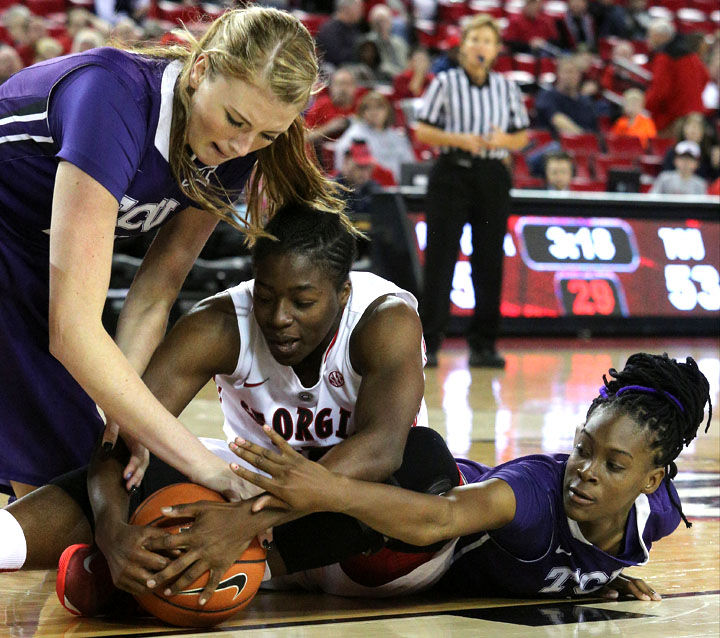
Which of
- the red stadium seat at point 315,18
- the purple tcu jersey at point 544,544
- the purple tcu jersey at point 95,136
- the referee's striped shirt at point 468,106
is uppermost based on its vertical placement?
the purple tcu jersey at point 95,136

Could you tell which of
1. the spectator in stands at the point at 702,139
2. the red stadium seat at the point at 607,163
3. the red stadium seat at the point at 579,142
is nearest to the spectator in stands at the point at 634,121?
the spectator in stands at the point at 702,139

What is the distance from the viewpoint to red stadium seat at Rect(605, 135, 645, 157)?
11680mm

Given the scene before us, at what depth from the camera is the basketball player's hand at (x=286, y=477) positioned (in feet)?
7.89

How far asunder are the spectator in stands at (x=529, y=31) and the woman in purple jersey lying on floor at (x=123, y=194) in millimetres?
11235

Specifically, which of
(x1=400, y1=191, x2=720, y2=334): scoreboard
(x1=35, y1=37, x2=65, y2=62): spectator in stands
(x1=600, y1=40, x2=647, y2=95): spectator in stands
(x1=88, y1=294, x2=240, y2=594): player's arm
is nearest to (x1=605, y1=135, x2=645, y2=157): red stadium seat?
(x1=600, y1=40, x2=647, y2=95): spectator in stands

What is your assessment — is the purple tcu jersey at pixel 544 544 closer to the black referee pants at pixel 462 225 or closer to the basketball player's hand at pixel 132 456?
the basketball player's hand at pixel 132 456

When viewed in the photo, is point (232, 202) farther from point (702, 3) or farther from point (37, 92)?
point (702, 3)

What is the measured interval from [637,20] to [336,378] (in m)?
13.4

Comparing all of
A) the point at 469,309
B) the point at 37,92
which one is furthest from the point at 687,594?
the point at 469,309

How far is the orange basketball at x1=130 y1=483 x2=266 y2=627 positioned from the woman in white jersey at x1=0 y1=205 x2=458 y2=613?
0.16ft

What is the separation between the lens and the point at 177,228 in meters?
2.94

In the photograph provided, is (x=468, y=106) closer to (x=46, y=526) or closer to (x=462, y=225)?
(x=462, y=225)

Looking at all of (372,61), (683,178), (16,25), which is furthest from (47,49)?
(683,178)

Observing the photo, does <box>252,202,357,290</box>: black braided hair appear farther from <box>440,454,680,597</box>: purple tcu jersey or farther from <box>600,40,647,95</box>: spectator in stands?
<box>600,40,647,95</box>: spectator in stands
